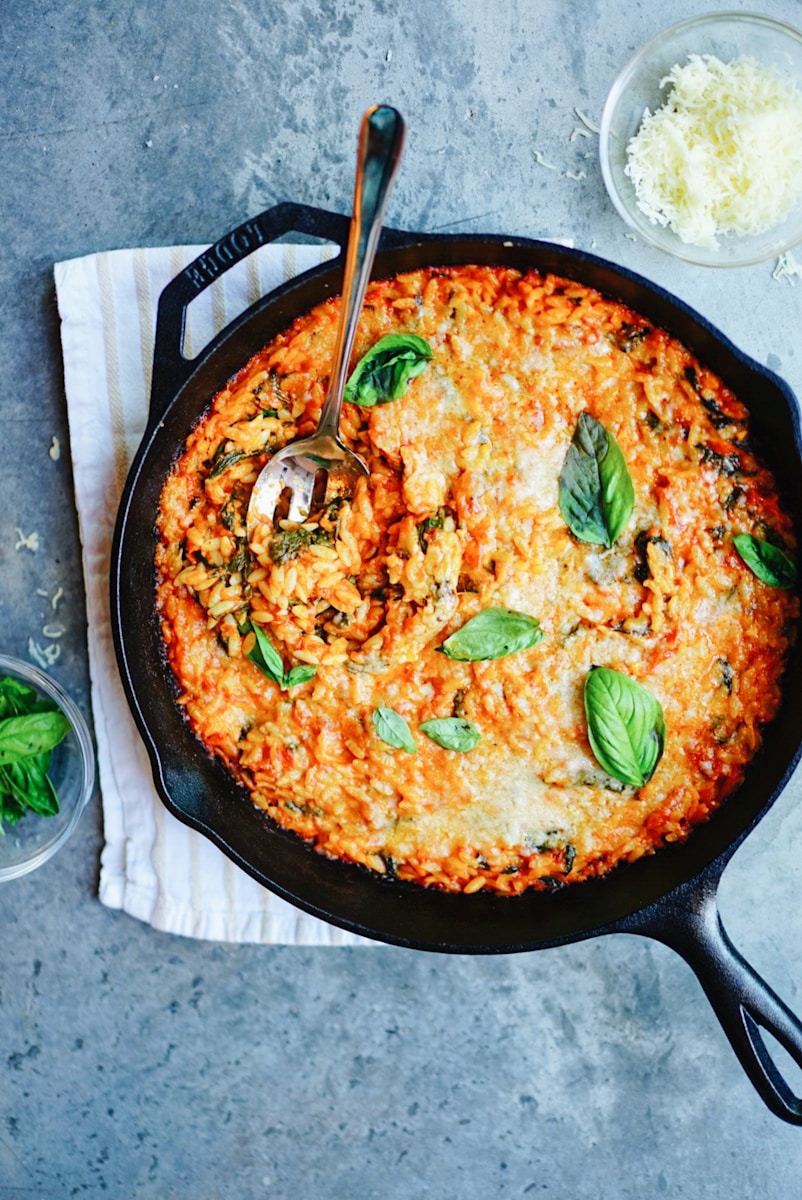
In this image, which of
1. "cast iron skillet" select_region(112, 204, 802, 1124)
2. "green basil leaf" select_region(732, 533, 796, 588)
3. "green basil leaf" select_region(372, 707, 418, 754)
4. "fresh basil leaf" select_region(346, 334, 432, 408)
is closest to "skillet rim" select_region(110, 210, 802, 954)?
"cast iron skillet" select_region(112, 204, 802, 1124)

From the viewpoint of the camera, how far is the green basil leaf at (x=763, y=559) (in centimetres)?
278

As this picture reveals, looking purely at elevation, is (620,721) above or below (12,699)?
above

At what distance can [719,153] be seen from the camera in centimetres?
301

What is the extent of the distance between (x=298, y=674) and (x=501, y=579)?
644mm

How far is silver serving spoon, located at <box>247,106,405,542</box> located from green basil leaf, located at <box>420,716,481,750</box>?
27.9 inches

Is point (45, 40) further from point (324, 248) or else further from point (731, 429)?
point (731, 429)

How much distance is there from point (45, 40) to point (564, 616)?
257cm

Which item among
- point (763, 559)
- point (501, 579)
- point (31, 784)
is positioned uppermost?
point (763, 559)

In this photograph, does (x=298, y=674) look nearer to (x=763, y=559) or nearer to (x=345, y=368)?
(x=345, y=368)

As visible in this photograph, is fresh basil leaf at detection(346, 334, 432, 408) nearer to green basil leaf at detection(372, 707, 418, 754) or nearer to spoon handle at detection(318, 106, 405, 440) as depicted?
spoon handle at detection(318, 106, 405, 440)

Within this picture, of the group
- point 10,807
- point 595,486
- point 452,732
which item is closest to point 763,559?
point 595,486

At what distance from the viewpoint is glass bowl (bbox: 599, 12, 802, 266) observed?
312 centimetres

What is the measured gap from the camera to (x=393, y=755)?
2885 millimetres

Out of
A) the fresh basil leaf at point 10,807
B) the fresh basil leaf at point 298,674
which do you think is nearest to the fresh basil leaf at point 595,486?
the fresh basil leaf at point 298,674
